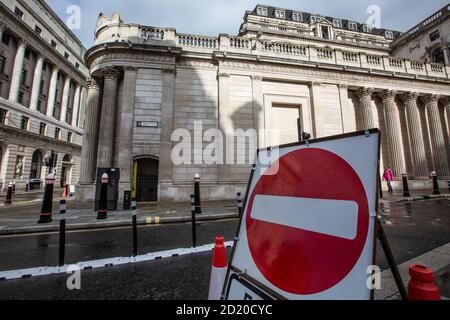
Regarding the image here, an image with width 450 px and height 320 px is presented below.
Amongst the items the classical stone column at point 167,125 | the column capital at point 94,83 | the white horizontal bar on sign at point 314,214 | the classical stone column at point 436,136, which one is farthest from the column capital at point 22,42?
the classical stone column at point 436,136

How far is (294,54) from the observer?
1541 cm

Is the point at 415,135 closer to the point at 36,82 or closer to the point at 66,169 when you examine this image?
the point at 36,82

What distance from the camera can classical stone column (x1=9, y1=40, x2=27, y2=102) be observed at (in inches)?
1034

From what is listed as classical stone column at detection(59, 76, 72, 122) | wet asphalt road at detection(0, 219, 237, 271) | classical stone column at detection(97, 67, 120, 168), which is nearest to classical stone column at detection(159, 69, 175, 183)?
classical stone column at detection(97, 67, 120, 168)

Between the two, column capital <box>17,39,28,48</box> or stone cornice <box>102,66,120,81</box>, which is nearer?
stone cornice <box>102,66,120,81</box>

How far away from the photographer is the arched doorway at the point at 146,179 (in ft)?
40.4

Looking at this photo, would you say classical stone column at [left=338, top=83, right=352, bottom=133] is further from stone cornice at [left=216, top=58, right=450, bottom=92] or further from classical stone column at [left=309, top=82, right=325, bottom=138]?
classical stone column at [left=309, top=82, right=325, bottom=138]

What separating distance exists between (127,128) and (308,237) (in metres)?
12.7

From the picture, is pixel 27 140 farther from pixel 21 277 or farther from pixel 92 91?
pixel 21 277

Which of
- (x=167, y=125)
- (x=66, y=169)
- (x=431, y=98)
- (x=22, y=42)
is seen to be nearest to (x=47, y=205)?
(x=167, y=125)

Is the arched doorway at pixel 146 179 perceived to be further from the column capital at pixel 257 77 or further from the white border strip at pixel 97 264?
the white border strip at pixel 97 264

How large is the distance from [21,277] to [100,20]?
16.4 m
